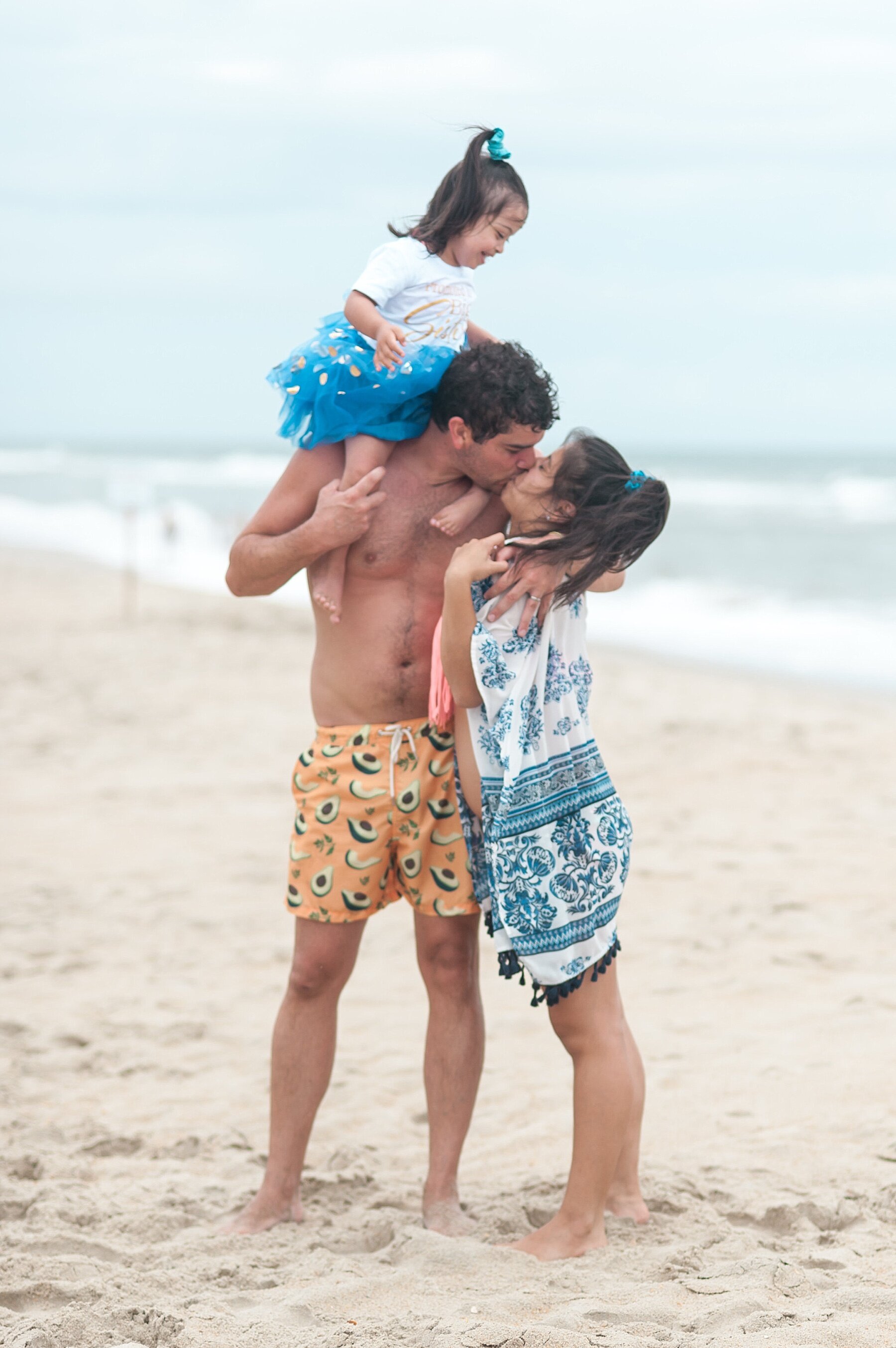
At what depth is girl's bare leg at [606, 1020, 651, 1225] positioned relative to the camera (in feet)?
10.1

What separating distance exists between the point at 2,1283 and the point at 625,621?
13.3 m

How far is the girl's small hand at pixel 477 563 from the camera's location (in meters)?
2.73

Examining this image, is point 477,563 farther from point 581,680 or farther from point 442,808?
point 442,808

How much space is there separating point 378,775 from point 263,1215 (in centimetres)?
109

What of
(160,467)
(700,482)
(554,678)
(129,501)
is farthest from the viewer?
(160,467)

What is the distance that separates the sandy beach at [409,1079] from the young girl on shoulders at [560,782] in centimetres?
38

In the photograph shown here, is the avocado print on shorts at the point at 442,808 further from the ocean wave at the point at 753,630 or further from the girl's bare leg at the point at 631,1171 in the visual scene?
the ocean wave at the point at 753,630

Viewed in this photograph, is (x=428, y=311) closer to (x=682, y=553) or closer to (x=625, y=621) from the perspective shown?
(x=625, y=621)

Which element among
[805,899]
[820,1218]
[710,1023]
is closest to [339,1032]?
[710,1023]

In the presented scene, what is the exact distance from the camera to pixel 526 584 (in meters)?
2.75

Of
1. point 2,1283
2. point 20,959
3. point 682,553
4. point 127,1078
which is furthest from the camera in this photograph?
point 682,553

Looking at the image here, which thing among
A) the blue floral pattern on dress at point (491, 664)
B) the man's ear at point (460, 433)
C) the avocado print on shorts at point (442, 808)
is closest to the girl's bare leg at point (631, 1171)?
the avocado print on shorts at point (442, 808)

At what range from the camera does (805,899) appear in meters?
5.70

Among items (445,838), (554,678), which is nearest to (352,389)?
(554,678)
